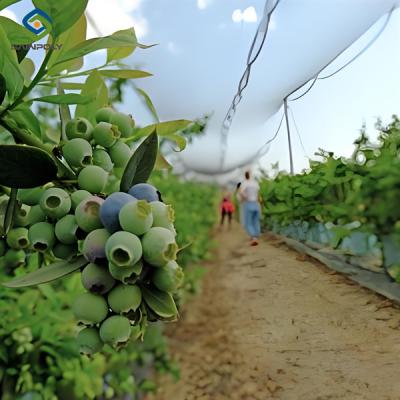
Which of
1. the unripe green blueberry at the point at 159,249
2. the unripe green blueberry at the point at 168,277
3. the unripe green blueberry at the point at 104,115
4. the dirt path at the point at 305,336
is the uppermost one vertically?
the unripe green blueberry at the point at 104,115

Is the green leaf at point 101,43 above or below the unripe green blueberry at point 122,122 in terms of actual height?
above

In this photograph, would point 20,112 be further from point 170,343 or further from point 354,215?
point 170,343

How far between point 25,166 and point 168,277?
4.8 inches

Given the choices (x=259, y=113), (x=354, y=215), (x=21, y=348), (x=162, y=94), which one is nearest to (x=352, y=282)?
(x=354, y=215)

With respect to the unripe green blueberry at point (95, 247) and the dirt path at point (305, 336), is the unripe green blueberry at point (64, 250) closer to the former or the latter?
the unripe green blueberry at point (95, 247)

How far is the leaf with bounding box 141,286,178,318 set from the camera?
28 centimetres

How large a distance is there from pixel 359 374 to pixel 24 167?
0.26 meters

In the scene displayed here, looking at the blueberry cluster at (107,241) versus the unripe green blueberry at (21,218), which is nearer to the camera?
the blueberry cluster at (107,241)

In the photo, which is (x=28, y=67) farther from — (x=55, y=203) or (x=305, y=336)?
(x=305, y=336)

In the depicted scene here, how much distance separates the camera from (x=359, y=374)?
0.29 meters

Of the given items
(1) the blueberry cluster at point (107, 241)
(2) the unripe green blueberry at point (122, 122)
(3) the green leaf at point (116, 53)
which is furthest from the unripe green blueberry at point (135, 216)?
(3) the green leaf at point (116, 53)

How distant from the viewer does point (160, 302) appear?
0.94 feet

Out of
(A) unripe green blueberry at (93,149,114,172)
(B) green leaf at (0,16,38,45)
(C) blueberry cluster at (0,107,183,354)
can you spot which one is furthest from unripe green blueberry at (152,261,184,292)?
(B) green leaf at (0,16,38,45)

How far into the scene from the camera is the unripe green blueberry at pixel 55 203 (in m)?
0.30
